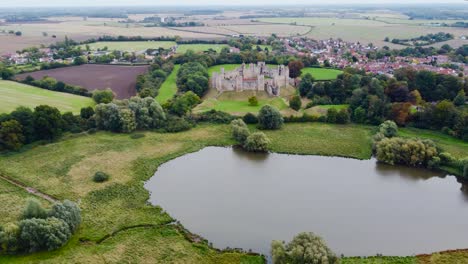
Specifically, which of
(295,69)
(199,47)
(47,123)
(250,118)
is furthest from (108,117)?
(199,47)

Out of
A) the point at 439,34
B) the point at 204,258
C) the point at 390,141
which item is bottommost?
the point at 204,258

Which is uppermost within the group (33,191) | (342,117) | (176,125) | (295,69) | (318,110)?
(295,69)

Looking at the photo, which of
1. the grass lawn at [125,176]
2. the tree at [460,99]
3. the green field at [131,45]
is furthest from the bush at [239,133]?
the green field at [131,45]

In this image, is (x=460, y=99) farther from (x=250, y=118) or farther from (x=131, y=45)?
(x=131, y=45)

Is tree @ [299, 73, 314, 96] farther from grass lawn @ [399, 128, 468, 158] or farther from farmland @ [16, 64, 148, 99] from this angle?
farmland @ [16, 64, 148, 99]

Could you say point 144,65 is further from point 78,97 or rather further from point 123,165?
point 123,165

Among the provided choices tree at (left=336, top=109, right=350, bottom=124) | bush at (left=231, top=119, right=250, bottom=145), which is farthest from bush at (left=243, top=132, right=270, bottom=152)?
tree at (left=336, top=109, right=350, bottom=124)

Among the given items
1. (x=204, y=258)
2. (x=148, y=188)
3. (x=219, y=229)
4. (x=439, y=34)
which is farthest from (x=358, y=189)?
(x=439, y=34)
